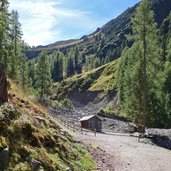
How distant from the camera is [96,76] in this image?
603 ft

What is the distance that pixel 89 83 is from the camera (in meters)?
176

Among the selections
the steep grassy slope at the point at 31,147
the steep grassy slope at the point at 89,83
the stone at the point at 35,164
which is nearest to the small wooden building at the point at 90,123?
the steep grassy slope at the point at 31,147

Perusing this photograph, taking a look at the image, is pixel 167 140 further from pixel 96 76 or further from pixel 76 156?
pixel 96 76

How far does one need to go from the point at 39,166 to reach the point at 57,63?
180 metres

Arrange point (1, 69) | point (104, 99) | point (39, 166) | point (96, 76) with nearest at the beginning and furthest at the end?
point (39, 166) < point (1, 69) < point (104, 99) < point (96, 76)

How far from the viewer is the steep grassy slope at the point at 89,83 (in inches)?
6368

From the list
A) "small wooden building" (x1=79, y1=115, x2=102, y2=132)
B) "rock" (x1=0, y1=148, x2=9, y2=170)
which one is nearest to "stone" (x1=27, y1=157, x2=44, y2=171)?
"rock" (x1=0, y1=148, x2=9, y2=170)

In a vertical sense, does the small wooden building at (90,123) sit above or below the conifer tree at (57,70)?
below

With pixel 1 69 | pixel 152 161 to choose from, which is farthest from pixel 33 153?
pixel 152 161

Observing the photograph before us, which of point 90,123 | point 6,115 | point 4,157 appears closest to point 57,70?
point 90,123

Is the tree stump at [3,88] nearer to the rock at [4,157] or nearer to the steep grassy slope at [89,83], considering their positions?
the rock at [4,157]

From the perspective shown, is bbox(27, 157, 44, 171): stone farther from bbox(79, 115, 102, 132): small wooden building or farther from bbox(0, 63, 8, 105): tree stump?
bbox(79, 115, 102, 132): small wooden building

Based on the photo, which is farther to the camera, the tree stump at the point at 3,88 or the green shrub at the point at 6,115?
the tree stump at the point at 3,88

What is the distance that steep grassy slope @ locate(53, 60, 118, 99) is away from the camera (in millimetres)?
161750
